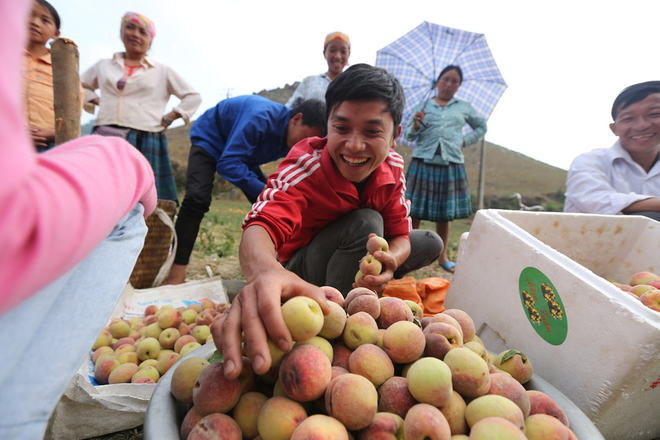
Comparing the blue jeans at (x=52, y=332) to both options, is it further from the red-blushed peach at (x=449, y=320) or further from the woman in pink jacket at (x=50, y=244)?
the red-blushed peach at (x=449, y=320)

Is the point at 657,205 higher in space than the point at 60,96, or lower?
→ lower

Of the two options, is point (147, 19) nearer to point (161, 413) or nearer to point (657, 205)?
point (161, 413)

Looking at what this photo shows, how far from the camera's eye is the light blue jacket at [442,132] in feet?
14.9

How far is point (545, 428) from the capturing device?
91cm

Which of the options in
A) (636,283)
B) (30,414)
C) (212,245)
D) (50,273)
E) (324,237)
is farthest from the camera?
(212,245)

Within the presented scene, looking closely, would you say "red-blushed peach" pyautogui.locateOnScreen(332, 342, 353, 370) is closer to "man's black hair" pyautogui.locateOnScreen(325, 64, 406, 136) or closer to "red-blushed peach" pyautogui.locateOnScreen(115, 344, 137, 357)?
"man's black hair" pyautogui.locateOnScreen(325, 64, 406, 136)

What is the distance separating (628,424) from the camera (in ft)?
4.57

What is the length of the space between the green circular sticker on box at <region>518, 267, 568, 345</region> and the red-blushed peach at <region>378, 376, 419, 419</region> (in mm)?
808

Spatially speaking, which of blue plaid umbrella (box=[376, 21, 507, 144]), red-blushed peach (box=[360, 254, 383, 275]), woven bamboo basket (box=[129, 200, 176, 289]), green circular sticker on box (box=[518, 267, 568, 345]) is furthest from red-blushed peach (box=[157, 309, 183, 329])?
blue plaid umbrella (box=[376, 21, 507, 144])

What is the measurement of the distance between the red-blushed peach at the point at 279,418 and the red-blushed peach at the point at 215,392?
3.5 inches

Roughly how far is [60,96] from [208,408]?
157 cm

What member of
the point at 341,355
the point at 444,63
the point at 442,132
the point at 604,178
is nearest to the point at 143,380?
the point at 341,355

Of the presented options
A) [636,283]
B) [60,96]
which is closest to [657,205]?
[636,283]

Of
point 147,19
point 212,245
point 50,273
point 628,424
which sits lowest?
point 212,245
